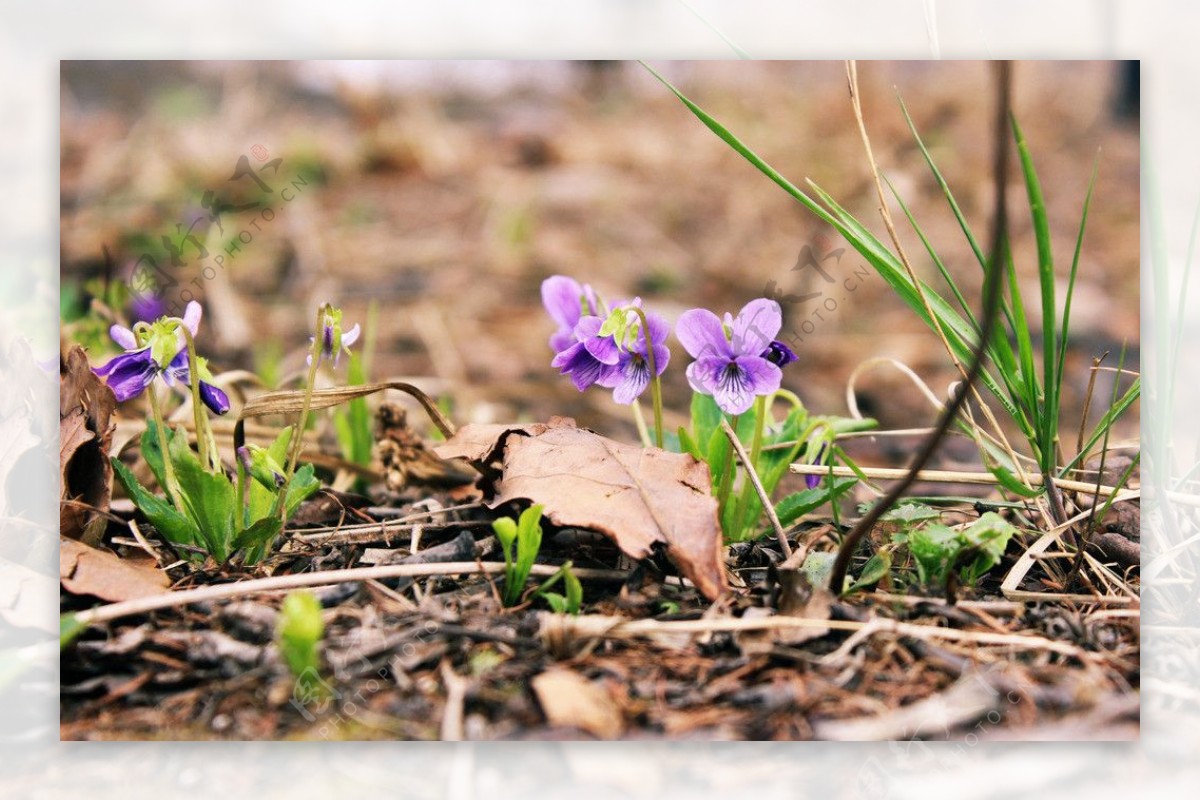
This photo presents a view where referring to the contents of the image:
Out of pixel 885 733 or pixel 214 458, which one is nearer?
pixel 885 733

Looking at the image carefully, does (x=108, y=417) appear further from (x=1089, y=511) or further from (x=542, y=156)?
(x=542, y=156)

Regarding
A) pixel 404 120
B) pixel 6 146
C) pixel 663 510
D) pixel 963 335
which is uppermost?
pixel 404 120

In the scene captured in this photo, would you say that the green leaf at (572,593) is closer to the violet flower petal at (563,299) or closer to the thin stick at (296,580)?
the thin stick at (296,580)

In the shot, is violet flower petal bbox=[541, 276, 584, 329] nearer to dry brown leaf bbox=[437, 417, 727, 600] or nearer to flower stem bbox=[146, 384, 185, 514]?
dry brown leaf bbox=[437, 417, 727, 600]

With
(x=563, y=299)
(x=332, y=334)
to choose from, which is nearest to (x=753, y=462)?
(x=563, y=299)

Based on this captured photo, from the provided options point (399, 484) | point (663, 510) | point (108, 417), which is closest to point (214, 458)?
point (108, 417)
